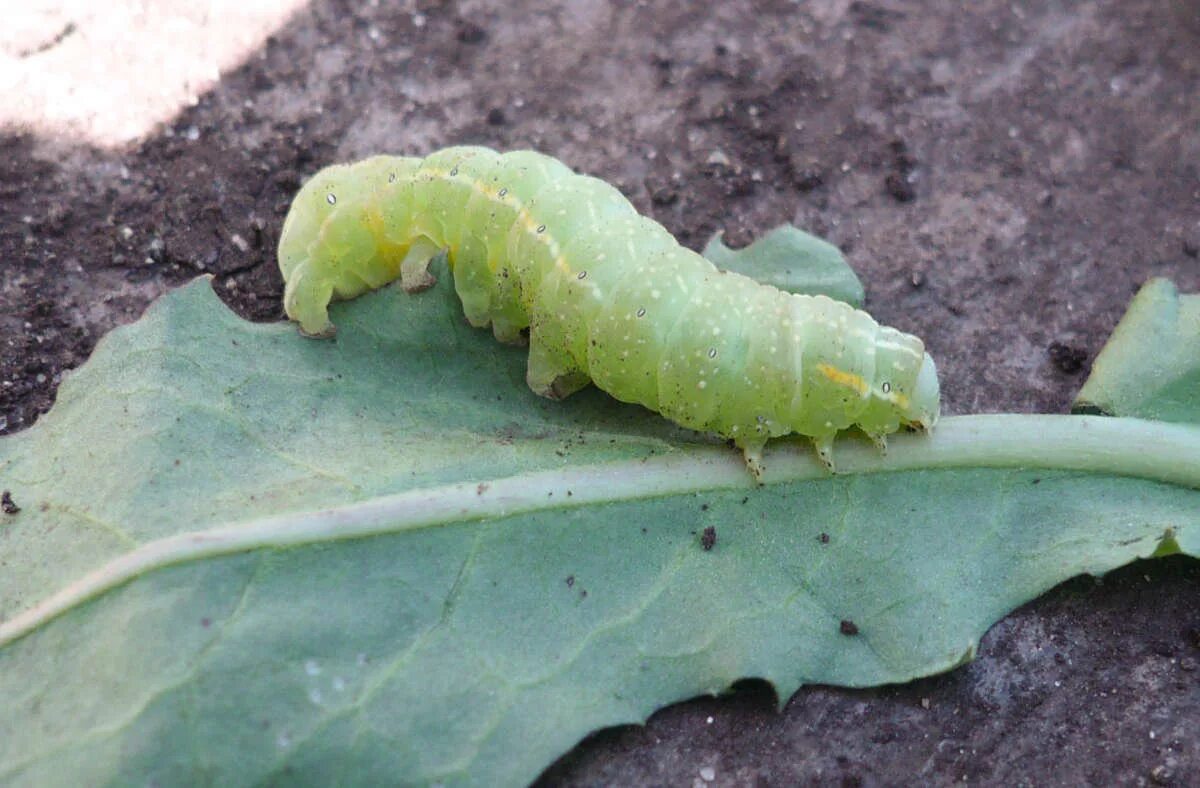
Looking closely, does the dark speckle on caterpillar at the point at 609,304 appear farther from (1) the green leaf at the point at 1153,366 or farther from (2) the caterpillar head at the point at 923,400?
(1) the green leaf at the point at 1153,366

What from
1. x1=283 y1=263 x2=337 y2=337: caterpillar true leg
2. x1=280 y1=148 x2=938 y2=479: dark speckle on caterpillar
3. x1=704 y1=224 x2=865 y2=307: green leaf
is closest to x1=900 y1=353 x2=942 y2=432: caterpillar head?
x1=280 y1=148 x2=938 y2=479: dark speckle on caterpillar

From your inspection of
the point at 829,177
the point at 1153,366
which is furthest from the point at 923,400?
the point at 829,177

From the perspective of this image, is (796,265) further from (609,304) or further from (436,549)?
(436,549)

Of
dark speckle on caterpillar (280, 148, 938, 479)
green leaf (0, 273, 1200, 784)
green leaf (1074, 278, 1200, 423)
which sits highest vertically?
dark speckle on caterpillar (280, 148, 938, 479)

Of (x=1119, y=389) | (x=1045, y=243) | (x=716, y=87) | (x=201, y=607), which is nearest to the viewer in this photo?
(x=201, y=607)

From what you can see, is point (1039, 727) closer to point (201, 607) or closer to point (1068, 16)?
point (201, 607)

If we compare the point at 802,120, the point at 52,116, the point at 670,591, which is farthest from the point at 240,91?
the point at 670,591

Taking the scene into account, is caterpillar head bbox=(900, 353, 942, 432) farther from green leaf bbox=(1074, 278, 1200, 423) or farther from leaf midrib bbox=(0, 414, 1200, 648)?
green leaf bbox=(1074, 278, 1200, 423)

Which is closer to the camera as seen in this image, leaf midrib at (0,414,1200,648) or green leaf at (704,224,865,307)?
leaf midrib at (0,414,1200,648)
